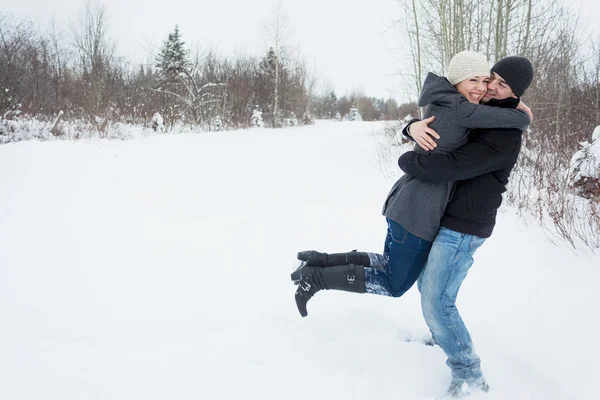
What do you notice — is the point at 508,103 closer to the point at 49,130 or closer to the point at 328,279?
the point at 328,279

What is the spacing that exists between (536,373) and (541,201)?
10.7 feet

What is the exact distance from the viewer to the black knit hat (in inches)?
70.5

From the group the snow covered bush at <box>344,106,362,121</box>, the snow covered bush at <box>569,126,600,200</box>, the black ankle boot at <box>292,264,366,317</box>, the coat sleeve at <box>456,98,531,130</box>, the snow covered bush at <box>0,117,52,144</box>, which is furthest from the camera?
the snow covered bush at <box>344,106,362,121</box>

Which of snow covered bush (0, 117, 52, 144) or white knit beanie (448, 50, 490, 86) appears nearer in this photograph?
white knit beanie (448, 50, 490, 86)

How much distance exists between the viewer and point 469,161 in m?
1.75

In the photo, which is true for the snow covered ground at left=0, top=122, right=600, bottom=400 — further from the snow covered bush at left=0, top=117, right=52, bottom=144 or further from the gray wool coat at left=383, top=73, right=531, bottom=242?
the snow covered bush at left=0, top=117, right=52, bottom=144

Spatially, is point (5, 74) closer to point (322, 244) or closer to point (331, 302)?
point (322, 244)

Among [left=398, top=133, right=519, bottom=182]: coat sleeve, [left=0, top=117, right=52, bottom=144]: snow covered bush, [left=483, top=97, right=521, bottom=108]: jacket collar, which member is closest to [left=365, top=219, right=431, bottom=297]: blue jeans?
[left=398, top=133, right=519, bottom=182]: coat sleeve

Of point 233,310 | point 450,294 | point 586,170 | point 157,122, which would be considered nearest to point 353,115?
point 157,122

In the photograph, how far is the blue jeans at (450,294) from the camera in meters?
1.88

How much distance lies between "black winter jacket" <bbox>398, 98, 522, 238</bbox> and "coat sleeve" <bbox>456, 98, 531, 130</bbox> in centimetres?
5

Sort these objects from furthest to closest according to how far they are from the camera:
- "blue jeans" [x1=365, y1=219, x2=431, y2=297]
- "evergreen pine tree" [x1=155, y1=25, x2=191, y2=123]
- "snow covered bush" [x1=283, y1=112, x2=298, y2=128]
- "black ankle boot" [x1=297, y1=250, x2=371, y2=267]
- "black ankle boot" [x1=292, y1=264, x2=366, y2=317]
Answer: "snow covered bush" [x1=283, y1=112, x2=298, y2=128], "evergreen pine tree" [x1=155, y1=25, x2=191, y2=123], "black ankle boot" [x1=297, y1=250, x2=371, y2=267], "black ankle boot" [x1=292, y1=264, x2=366, y2=317], "blue jeans" [x1=365, y1=219, x2=431, y2=297]

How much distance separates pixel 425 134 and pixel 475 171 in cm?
28

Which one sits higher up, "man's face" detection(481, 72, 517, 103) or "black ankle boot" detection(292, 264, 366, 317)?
"man's face" detection(481, 72, 517, 103)
